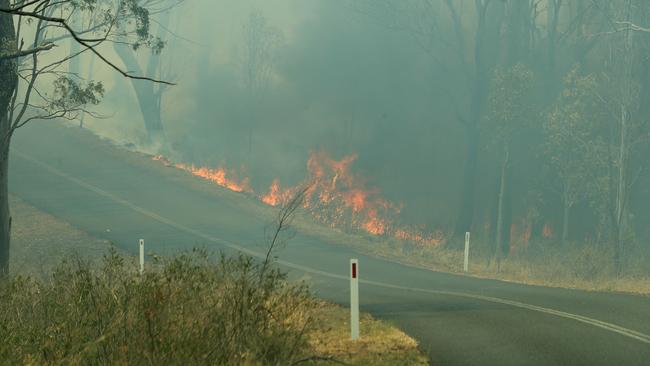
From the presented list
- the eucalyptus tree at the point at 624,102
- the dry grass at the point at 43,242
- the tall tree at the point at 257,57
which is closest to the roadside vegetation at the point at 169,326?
the dry grass at the point at 43,242

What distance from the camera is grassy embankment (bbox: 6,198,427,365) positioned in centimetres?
826

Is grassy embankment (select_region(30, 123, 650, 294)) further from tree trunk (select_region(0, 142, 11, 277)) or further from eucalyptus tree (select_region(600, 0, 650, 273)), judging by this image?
tree trunk (select_region(0, 142, 11, 277))

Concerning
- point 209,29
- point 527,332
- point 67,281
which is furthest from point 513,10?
point 209,29

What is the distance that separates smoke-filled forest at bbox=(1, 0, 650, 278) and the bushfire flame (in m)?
0.16

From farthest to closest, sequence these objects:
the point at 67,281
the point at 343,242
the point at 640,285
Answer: the point at 343,242 → the point at 640,285 → the point at 67,281

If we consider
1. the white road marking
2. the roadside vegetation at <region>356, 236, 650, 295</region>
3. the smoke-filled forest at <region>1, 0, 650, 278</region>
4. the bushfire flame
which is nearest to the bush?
the white road marking

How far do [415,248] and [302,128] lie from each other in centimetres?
2350

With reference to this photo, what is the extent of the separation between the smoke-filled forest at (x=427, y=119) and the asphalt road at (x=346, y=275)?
124 inches

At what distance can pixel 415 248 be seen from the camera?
34094mm

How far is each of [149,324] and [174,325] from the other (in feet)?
2.15

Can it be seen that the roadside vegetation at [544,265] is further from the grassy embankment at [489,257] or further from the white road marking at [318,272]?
the white road marking at [318,272]

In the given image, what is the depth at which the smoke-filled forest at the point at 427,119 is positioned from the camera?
1547 inches

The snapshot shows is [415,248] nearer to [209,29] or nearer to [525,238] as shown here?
[525,238]

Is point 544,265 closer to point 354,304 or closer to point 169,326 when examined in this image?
point 354,304
